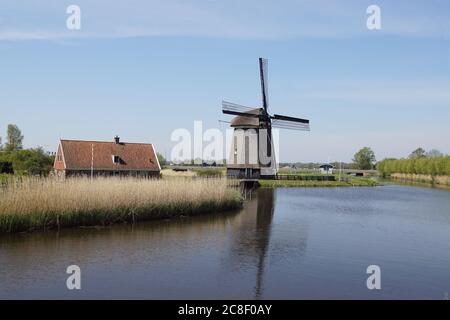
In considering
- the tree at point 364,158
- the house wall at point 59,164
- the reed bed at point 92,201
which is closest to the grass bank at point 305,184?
the house wall at point 59,164

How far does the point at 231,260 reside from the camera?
11453 mm

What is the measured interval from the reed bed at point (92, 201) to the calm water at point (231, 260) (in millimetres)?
635

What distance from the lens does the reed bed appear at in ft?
44.7

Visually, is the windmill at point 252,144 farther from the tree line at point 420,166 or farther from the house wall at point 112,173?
the tree line at point 420,166

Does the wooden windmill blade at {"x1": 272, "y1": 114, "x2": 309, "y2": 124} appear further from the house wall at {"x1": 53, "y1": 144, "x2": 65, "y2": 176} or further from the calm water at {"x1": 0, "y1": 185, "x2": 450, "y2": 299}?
the calm water at {"x1": 0, "y1": 185, "x2": 450, "y2": 299}

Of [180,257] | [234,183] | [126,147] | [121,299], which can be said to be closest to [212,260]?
[180,257]

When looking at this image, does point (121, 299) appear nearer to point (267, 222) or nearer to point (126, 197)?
point (126, 197)

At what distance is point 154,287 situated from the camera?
354 inches

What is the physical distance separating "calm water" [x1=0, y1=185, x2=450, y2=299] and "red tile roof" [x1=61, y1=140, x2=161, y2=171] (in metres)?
13.2

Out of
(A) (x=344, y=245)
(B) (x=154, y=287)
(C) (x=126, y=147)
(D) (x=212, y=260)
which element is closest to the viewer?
(B) (x=154, y=287)

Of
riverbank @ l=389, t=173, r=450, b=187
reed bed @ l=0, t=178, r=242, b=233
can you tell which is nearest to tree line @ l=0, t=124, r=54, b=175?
reed bed @ l=0, t=178, r=242, b=233

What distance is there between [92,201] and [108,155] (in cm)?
1534

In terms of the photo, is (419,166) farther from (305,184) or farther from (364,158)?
(364,158)
